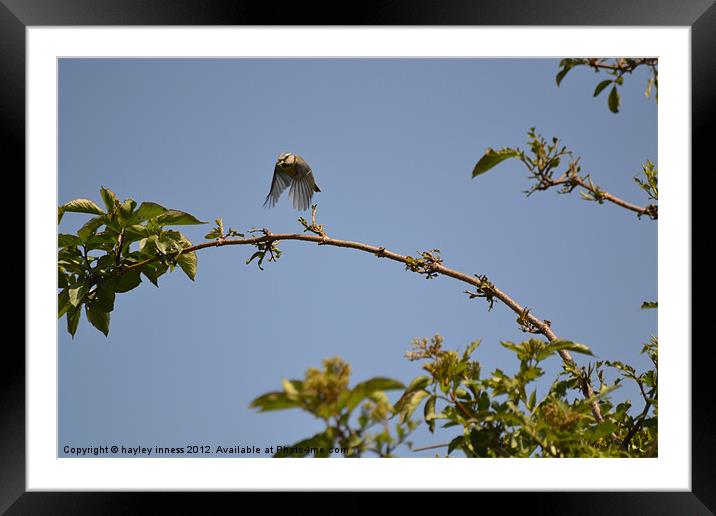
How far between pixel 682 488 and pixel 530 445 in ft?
1.35

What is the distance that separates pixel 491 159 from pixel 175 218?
886mm

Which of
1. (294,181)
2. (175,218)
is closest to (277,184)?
(294,181)

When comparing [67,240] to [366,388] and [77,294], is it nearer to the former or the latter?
[77,294]

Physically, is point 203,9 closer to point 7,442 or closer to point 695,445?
point 7,442

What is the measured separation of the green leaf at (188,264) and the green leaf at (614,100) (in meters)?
1.14

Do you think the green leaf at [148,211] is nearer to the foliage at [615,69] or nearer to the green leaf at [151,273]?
the green leaf at [151,273]

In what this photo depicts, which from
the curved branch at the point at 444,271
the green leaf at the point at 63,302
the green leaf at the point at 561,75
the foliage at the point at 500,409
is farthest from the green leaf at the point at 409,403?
the green leaf at the point at 63,302

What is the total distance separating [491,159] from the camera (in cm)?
133


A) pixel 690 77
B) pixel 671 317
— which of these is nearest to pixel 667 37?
pixel 690 77

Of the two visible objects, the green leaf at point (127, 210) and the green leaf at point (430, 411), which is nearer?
the green leaf at point (430, 411)

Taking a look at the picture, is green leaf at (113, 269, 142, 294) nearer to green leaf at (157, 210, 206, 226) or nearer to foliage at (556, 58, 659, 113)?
green leaf at (157, 210, 206, 226)

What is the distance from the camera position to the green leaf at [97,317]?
1710 millimetres

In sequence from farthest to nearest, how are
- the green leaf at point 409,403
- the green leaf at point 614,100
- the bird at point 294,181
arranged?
the bird at point 294,181, the green leaf at point 614,100, the green leaf at point 409,403

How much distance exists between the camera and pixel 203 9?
137cm
